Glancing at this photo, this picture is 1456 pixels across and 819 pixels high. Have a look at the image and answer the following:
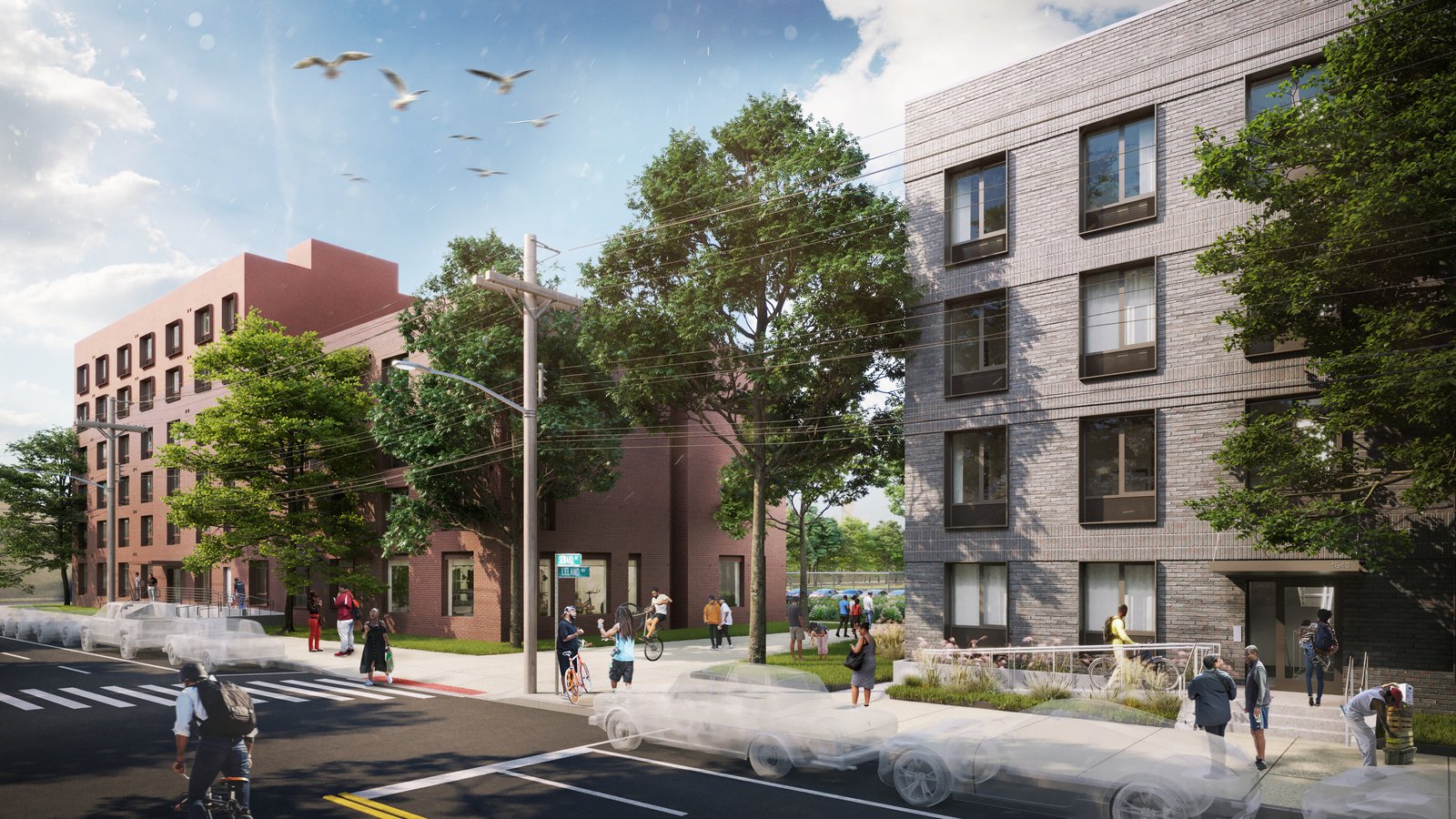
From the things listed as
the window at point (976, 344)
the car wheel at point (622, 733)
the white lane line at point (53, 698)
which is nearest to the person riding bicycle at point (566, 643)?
the car wheel at point (622, 733)

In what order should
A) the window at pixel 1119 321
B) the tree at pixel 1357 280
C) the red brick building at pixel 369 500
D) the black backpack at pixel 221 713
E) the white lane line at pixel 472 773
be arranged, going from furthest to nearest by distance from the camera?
1. the red brick building at pixel 369 500
2. the window at pixel 1119 321
3. the tree at pixel 1357 280
4. the white lane line at pixel 472 773
5. the black backpack at pixel 221 713

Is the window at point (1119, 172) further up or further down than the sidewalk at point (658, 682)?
further up

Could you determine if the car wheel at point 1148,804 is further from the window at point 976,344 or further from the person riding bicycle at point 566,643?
the window at point 976,344

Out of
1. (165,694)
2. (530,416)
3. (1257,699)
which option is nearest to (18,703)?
(165,694)

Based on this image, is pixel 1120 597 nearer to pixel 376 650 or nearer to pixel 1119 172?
pixel 1119 172

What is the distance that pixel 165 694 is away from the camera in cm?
2128

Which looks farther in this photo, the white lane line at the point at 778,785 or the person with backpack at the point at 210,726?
the white lane line at the point at 778,785

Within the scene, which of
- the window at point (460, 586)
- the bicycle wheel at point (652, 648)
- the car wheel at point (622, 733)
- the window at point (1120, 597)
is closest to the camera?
the car wheel at point (622, 733)

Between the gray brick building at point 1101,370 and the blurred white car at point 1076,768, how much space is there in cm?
768

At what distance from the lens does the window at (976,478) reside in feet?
76.8

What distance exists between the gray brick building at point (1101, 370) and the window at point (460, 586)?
18.5 m

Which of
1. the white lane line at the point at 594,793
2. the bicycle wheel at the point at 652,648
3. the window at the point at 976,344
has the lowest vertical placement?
the bicycle wheel at the point at 652,648

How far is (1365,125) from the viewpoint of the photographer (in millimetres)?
15148

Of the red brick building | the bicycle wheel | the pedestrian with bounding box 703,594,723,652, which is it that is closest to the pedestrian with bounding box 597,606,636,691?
the red brick building
